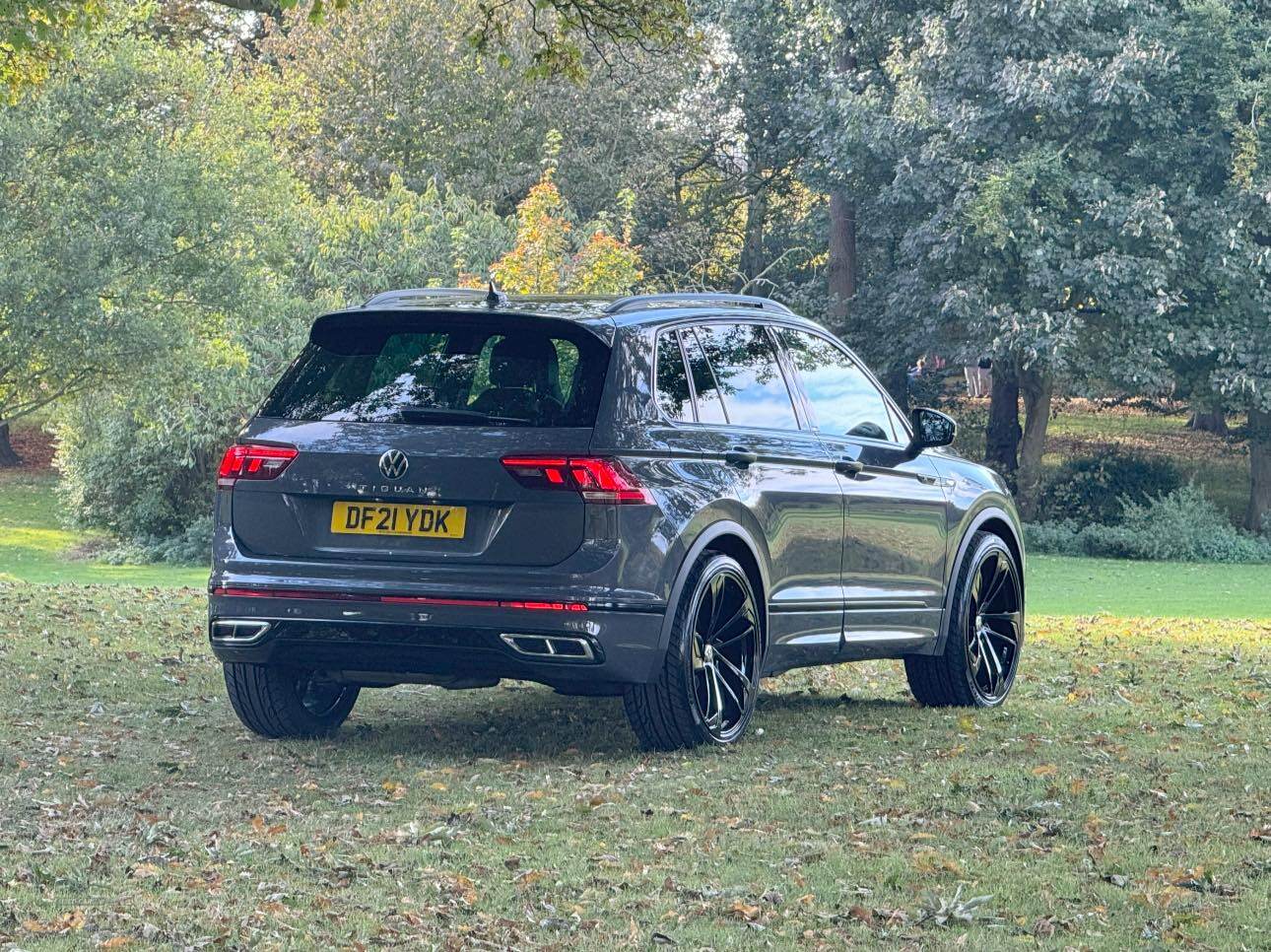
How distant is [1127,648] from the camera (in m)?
14.1

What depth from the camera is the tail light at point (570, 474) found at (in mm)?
7582

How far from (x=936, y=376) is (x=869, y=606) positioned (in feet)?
105

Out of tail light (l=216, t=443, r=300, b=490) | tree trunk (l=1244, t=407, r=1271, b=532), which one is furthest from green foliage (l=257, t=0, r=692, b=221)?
tail light (l=216, t=443, r=300, b=490)

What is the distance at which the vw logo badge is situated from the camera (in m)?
7.68

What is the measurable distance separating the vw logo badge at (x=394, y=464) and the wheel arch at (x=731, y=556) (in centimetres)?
114

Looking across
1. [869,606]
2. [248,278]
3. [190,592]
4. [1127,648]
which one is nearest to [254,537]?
[869,606]

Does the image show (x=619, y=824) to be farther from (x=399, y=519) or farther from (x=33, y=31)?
(x=33, y=31)

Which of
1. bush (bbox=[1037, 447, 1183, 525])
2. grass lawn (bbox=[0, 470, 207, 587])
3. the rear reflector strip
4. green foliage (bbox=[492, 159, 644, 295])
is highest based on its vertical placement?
green foliage (bbox=[492, 159, 644, 295])

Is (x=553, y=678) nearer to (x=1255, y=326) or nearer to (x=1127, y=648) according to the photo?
(x=1127, y=648)

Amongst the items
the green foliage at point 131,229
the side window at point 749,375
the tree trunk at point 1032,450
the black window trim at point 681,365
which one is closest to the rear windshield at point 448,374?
the black window trim at point 681,365

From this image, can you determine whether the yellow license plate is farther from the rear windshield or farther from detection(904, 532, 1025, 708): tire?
detection(904, 532, 1025, 708): tire

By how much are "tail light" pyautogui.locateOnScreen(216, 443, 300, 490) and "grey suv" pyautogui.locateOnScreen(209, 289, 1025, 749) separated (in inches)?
0.5

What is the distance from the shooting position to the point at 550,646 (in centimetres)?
761

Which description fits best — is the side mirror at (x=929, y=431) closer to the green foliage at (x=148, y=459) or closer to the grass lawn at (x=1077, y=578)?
the grass lawn at (x=1077, y=578)
